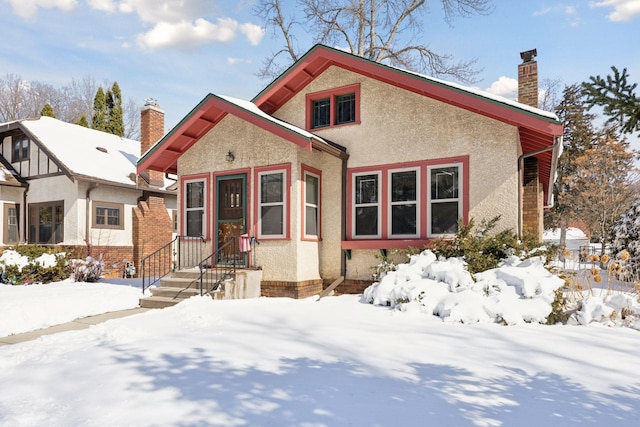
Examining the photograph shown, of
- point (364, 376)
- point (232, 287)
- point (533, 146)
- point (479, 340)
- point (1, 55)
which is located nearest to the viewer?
point (364, 376)

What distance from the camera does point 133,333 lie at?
5555mm

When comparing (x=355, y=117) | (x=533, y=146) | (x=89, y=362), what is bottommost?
(x=89, y=362)

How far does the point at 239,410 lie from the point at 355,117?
26.0ft

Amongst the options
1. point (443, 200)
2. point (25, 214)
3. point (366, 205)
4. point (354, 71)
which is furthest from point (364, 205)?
point (25, 214)

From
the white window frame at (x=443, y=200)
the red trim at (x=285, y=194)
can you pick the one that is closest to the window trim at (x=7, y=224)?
the red trim at (x=285, y=194)

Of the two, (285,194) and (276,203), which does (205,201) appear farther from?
(285,194)

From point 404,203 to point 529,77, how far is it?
15.8 ft

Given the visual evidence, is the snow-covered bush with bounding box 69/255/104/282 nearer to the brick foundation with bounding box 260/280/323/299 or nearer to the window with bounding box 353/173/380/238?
the brick foundation with bounding box 260/280/323/299

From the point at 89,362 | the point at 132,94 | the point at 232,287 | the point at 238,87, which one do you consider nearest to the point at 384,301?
the point at 232,287

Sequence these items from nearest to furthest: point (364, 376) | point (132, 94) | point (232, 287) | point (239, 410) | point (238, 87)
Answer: point (239, 410) < point (364, 376) < point (232, 287) < point (238, 87) < point (132, 94)

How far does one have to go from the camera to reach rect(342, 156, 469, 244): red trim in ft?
28.0

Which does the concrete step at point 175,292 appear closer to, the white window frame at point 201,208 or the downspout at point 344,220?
the white window frame at point 201,208

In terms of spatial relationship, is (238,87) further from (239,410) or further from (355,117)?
(239,410)

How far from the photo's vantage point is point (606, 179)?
2414cm
